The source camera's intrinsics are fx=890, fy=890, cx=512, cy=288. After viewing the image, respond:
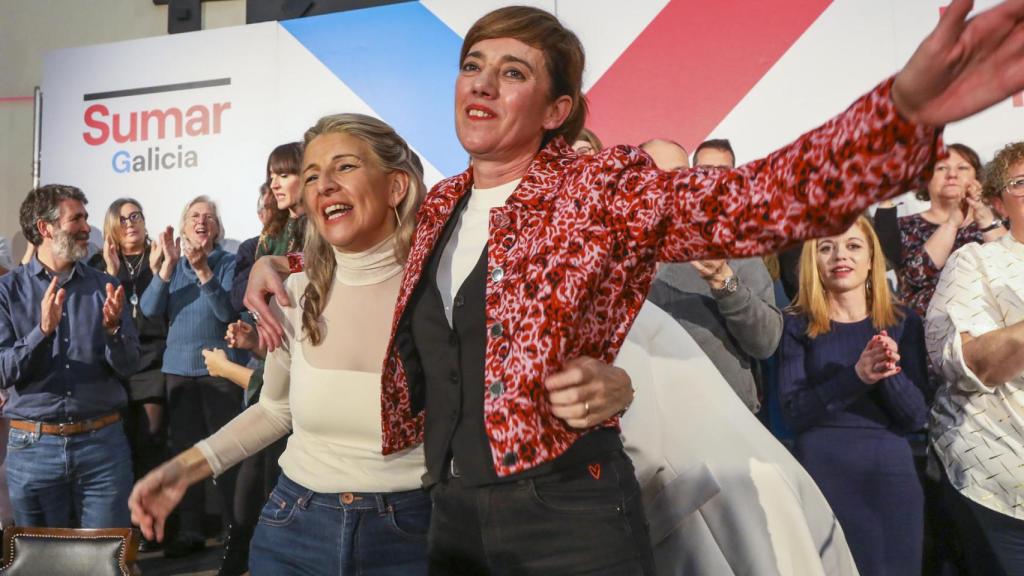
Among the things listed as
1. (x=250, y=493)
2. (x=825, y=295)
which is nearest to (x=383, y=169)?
(x=825, y=295)

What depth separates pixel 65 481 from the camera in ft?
12.2

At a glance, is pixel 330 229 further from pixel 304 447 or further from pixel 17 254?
pixel 17 254

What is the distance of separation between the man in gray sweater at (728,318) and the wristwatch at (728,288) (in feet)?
0.07

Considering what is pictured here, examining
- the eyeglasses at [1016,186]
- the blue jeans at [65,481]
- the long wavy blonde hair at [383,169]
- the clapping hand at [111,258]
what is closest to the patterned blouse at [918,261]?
the eyeglasses at [1016,186]

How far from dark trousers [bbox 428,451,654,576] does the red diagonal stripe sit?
134 inches

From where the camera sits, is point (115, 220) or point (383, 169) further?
point (115, 220)

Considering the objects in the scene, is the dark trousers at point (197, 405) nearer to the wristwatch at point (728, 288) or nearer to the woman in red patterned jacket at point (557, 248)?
the wristwatch at point (728, 288)

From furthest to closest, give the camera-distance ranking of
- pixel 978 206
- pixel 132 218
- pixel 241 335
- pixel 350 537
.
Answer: pixel 132 218 < pixel 978 206 < pixel 241 335 < pixel 350 537

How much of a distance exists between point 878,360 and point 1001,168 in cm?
82

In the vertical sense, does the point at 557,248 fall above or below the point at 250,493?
above

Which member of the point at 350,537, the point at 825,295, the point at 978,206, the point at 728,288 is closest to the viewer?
the point at 350,537

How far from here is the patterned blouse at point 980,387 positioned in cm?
280

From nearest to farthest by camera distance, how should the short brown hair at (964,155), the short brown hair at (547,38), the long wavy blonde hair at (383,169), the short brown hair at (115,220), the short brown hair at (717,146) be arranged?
the short brown hair at (547,38)
the long wavy blonde hair at (383,169)
the short brown hair at (964,155)
the short brown hair at (717,146)
the short brown hair at (115,220)

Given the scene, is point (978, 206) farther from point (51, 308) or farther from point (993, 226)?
point (51, 308)
